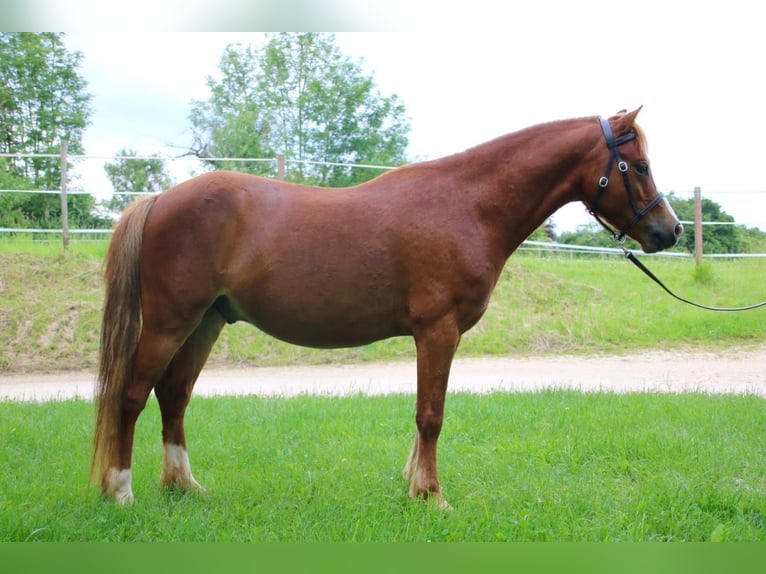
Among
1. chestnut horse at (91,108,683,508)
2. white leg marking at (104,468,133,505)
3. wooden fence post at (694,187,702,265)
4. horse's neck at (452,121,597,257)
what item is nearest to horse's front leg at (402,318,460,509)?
chestnut horse at (91,108,683,508)

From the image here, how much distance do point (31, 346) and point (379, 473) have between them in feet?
26.1

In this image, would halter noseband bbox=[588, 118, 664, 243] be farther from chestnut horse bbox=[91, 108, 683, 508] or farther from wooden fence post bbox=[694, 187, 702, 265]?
wooden fence post bbox=[694, 187, 702, 265]

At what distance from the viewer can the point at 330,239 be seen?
3.59 metres

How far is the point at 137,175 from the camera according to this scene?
43.4ft

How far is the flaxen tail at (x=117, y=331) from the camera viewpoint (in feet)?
11.9

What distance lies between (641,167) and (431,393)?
1.91 meters

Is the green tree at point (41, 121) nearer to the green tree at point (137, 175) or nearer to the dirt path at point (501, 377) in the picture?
the green tree at point (137, 175)

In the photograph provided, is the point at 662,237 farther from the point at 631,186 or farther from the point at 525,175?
the point at 525,175

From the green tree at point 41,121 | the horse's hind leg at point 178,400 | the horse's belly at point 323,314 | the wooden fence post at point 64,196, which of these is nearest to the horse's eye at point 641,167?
the horse's belly at point 323,314

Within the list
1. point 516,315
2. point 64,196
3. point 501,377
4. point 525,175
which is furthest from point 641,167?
point 64,196

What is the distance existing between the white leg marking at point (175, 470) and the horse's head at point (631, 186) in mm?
3168

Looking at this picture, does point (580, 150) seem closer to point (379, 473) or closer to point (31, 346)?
point (379, 473)

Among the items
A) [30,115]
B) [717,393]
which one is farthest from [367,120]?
[717,393]

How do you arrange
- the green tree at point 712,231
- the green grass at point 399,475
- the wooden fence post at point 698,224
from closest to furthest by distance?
the green grass at point 399,475, the wooden fence post at point 698,224, the green tree at point 712,231
